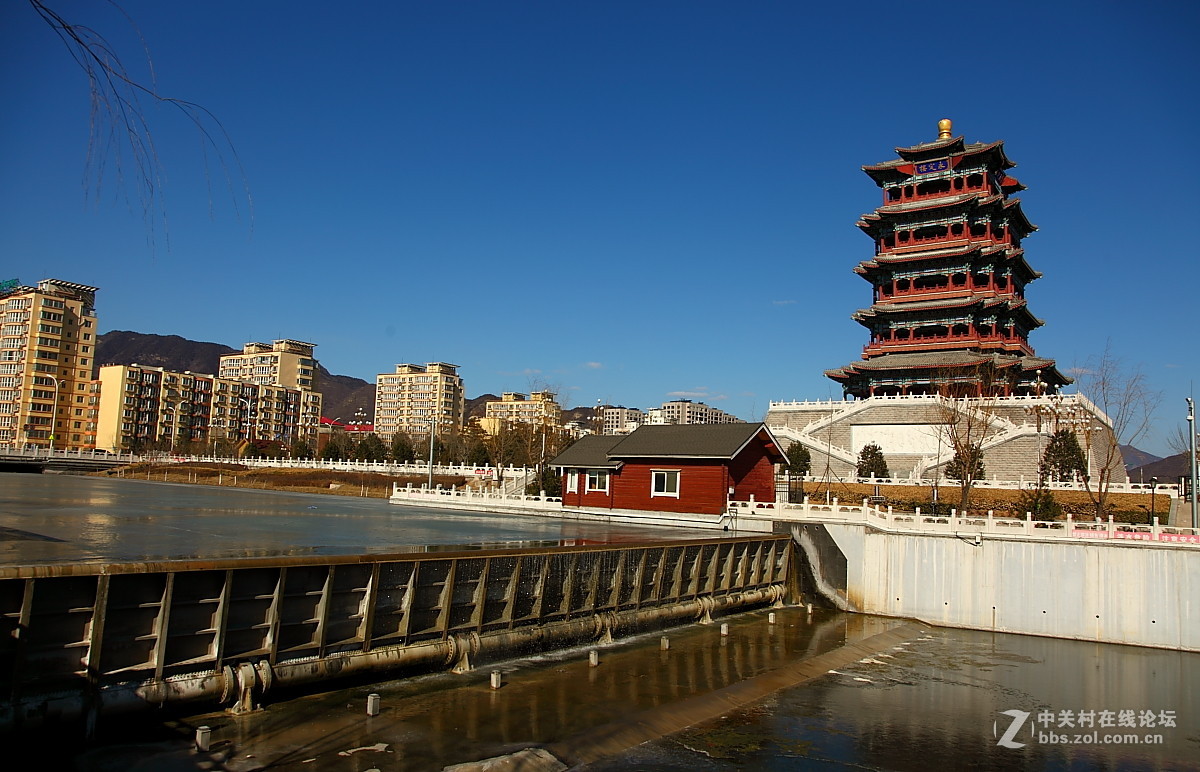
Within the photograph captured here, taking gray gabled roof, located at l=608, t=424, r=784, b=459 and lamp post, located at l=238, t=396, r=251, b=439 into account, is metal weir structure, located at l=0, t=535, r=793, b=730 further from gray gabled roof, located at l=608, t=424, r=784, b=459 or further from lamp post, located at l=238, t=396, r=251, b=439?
lamp post, located at l=238, t=396, r=251, b=439

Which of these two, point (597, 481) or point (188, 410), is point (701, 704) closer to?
point (597, 481)

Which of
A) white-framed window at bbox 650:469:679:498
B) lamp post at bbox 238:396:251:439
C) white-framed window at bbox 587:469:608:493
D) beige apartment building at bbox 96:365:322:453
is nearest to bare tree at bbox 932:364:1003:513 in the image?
white-framed window at bbox 650:469:679:498

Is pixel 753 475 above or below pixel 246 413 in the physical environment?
below

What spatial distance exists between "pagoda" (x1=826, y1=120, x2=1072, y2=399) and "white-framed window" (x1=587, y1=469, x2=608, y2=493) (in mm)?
39244

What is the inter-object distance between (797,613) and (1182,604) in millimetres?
12504

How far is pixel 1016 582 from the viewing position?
29734 mm

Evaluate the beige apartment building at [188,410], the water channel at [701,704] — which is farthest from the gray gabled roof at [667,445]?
the beige apartment building at [188,410]

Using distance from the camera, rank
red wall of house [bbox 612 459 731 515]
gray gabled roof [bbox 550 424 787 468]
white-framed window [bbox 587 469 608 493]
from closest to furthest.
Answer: red wall of house [bbox 612 459 731 515]
gray gabled roof [bbox 550 424 787 468]
white-framed window [bbox 587 469 608 493]

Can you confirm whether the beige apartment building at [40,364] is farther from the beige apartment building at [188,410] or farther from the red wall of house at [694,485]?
the red wall of house at [694,485]

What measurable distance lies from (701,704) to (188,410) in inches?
6125

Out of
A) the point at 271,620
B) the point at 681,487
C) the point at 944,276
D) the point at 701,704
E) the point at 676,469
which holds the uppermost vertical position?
the point at 944,276

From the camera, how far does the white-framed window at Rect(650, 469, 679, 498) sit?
135 ft

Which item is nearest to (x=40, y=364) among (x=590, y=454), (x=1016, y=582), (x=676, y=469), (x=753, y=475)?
(x=590, y=454)

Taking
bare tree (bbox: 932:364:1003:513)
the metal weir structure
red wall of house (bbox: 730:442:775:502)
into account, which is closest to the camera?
the metal weir structure
